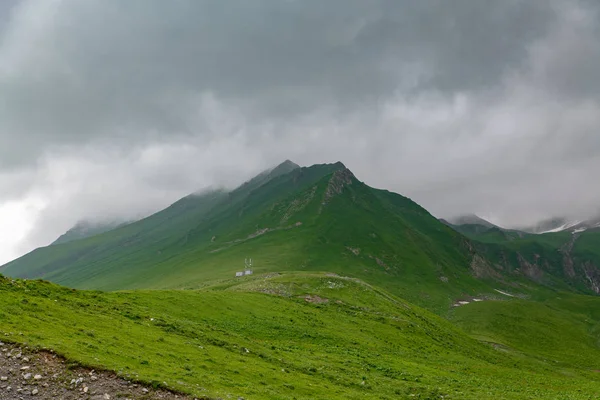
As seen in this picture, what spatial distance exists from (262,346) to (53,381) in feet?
79.6

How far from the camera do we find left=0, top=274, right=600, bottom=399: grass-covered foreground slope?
91.8 ft

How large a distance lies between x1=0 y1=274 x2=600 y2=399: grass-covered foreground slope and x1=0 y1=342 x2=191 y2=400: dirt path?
0.87 metres

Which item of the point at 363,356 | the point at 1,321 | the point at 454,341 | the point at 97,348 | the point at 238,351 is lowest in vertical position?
the point at 454,341

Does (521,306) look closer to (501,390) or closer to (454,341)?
(454,341)

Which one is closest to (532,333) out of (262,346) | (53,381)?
(262,346)

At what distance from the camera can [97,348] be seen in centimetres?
2739

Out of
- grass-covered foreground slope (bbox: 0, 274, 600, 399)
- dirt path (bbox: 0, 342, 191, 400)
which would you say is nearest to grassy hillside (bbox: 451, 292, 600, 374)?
grass-covered foreground slope (bbox: 0, 274, 600, 399)

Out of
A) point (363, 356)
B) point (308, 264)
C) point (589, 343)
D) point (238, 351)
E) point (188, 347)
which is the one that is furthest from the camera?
point (308, 264)

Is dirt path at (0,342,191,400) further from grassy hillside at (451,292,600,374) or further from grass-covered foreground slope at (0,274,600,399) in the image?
grassy hillside at (451,292,600,374)

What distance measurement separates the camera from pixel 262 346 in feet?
144

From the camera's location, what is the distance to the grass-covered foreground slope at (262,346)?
27984 mm

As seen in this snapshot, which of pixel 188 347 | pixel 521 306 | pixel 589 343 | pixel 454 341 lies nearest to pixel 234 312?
pixel 188 347

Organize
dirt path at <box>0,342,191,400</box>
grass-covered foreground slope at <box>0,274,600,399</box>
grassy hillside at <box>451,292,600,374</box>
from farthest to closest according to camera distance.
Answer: grassy hillside at <box>451,292,600,374</box> → grass-covered foreground slope at <box>0,274,600,399</box> → dirt path at <box>0,342,191,400</box>

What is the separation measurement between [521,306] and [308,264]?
8592 cm
